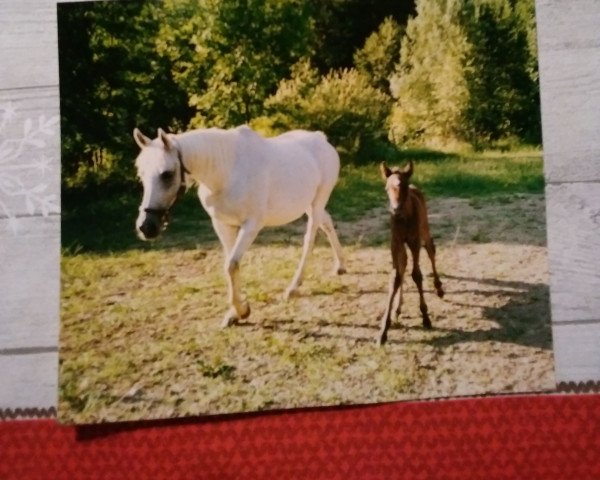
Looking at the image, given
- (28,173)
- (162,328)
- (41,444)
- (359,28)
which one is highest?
(359,28)

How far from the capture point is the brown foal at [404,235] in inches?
44.1

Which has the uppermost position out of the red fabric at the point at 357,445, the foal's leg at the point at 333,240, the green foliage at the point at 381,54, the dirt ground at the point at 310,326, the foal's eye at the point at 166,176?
the green foliage at the point at 381,54

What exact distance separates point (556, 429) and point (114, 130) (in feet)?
2.86

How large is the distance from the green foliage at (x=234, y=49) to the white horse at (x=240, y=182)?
6cm

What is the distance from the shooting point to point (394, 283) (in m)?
1.12

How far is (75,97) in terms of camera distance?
1.15 m

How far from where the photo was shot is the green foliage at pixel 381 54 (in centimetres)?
116

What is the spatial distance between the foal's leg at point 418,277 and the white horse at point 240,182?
4.7 inches

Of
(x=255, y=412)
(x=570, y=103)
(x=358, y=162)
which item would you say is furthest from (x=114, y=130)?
(x=570, y=103)

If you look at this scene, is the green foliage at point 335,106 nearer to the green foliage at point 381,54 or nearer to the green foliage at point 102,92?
the green foliage at point 381,54

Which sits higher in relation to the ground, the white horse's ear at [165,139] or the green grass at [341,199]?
the white horse's ear at [165,139]

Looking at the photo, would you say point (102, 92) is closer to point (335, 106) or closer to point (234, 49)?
point (234, 49)

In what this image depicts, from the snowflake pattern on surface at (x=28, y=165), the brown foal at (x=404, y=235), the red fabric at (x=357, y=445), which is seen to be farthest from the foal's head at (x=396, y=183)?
the snowflake pattern on surface at (x=28, y=165)

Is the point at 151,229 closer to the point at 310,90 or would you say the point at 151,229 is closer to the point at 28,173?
the point at 28,173
